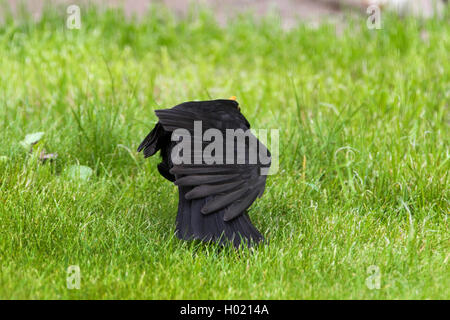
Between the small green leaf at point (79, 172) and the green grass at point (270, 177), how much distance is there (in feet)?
0.12

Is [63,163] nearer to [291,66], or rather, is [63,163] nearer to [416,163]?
[416,163]

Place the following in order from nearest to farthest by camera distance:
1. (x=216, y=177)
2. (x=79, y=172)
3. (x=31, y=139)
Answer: (x=216, y=177)
(x=79, y=172)
(x=31, y=139)

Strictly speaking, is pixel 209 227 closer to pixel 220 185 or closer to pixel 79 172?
pixel 220 185

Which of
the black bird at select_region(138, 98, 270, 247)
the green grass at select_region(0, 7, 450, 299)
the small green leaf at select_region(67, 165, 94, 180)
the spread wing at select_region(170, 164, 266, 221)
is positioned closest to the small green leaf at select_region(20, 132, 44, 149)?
the green grass at select_region(0, 7, 450, 299)

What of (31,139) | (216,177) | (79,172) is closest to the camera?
(216,177)

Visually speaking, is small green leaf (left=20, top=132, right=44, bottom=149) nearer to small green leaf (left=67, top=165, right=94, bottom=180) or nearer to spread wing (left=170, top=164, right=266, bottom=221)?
small green leaf (left=67, top=165, right=94, bottom=180)

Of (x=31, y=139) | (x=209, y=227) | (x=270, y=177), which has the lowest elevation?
(x=209, y=227)

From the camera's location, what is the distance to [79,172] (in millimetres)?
2748

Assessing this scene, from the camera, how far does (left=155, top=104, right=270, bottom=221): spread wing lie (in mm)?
2068

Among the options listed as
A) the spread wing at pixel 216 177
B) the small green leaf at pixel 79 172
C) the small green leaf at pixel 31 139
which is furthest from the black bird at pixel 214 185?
the small green leaf at pixel 31 139

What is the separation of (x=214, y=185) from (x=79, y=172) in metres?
0.94

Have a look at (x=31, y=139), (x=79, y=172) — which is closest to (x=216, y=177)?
(x=79, y=172)

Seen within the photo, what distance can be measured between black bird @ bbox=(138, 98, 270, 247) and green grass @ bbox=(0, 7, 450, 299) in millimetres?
80

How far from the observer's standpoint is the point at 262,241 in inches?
86.3
